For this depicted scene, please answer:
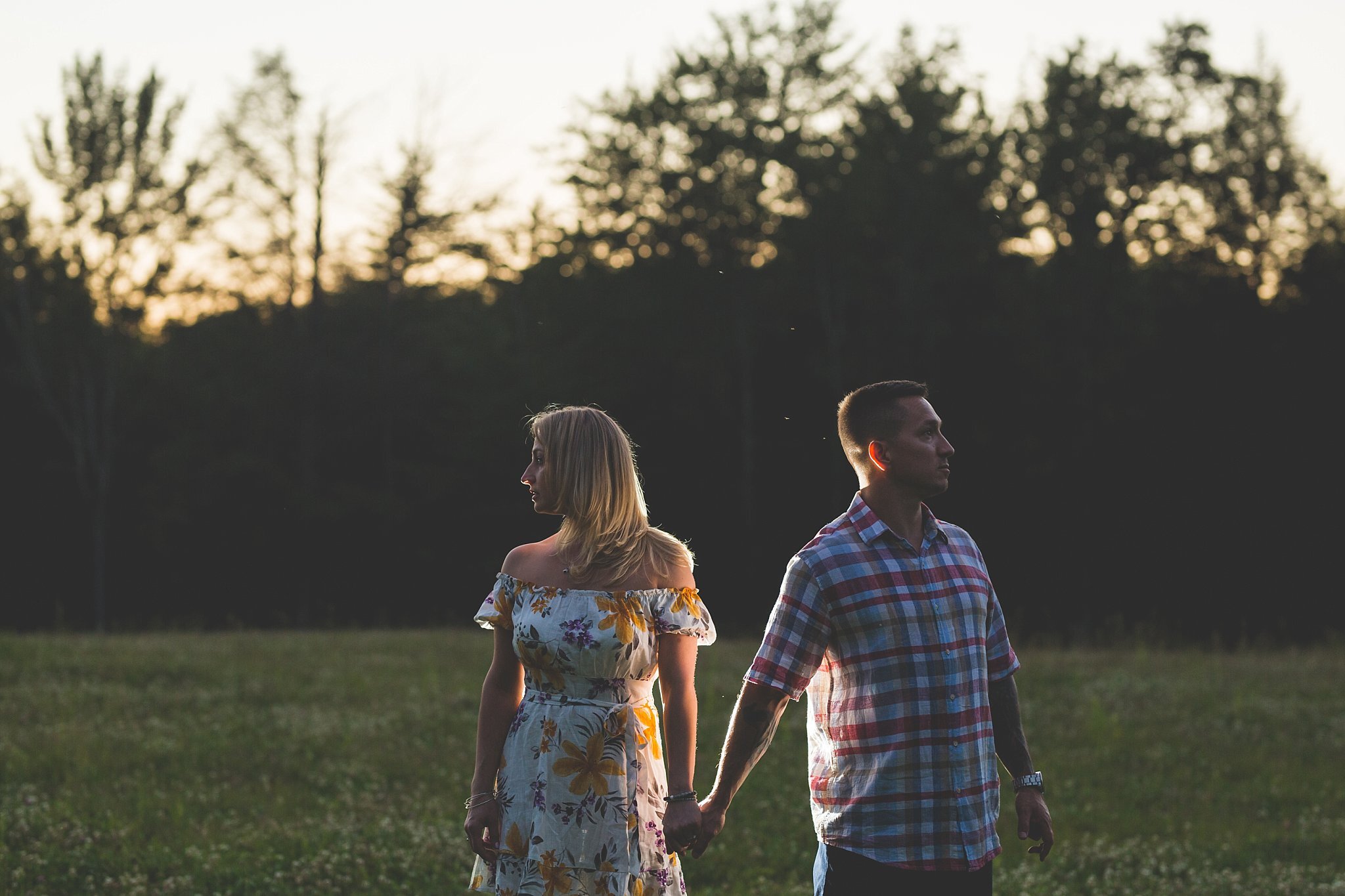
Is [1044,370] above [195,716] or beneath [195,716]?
above

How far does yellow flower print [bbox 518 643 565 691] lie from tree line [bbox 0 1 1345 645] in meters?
25.9

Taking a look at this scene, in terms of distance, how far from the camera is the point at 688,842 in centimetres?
409

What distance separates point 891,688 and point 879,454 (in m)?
0.75

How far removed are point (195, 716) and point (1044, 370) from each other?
2312cm

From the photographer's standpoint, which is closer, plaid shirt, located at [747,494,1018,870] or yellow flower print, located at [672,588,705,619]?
plaid shirt, located at [747,494,1018,870]

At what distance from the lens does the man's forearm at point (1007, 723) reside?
14.1ft

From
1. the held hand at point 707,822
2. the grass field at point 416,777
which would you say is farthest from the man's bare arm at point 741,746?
the grass field at point 416,777

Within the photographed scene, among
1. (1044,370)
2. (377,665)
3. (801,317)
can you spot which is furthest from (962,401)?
(377,665)

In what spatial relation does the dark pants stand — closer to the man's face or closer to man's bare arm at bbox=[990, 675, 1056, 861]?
man's bare arm at bbox=[990, 675, 1056, 861]

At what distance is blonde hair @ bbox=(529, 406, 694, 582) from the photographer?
4273 mm

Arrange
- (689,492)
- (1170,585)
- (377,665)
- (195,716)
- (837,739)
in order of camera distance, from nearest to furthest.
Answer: (837,739)
(195,716)
(377,665)
(1170,585)
(689,492)

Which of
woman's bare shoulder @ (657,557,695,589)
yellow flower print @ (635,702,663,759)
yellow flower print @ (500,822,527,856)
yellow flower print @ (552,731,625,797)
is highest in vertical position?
woman's bare shoulder @ (657,557,695,589)

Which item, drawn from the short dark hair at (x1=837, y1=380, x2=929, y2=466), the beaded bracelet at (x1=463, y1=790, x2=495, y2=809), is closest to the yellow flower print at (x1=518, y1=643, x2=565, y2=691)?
the beaded bracelet at (x1=463, y1=790, x2=495, y2=809)

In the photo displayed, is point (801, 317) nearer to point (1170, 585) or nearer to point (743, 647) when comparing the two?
point (1170, 585)
